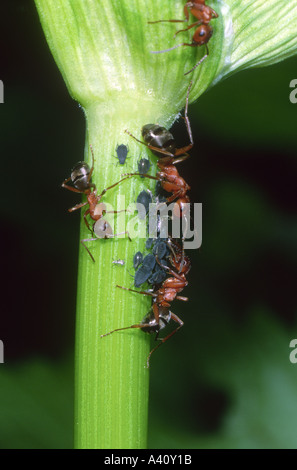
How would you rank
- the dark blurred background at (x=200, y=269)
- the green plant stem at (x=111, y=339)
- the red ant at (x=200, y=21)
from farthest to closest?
the dark blurred background at (x=200, y=269)
the green plant stem at (x=111, y=339)
the red ant at (x=200, y=21)

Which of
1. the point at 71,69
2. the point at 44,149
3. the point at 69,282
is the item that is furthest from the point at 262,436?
the point at 71,69

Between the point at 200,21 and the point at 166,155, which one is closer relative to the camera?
the point at 200,21

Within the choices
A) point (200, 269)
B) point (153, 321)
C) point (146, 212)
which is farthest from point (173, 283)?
point (200, 269)

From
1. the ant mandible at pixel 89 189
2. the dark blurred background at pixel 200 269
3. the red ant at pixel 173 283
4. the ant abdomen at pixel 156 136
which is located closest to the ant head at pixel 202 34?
the ant abdomen at pixel 156 136

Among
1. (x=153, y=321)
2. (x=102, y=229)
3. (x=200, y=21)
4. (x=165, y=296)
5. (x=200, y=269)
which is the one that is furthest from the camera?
(x=200, y=269)

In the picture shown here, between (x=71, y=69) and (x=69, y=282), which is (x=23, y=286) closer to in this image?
(x=69, y=282)

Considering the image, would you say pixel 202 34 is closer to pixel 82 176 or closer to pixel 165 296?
pixel 82 176

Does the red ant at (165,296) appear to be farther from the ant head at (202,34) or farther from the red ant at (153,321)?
the ant head at (202,34)
